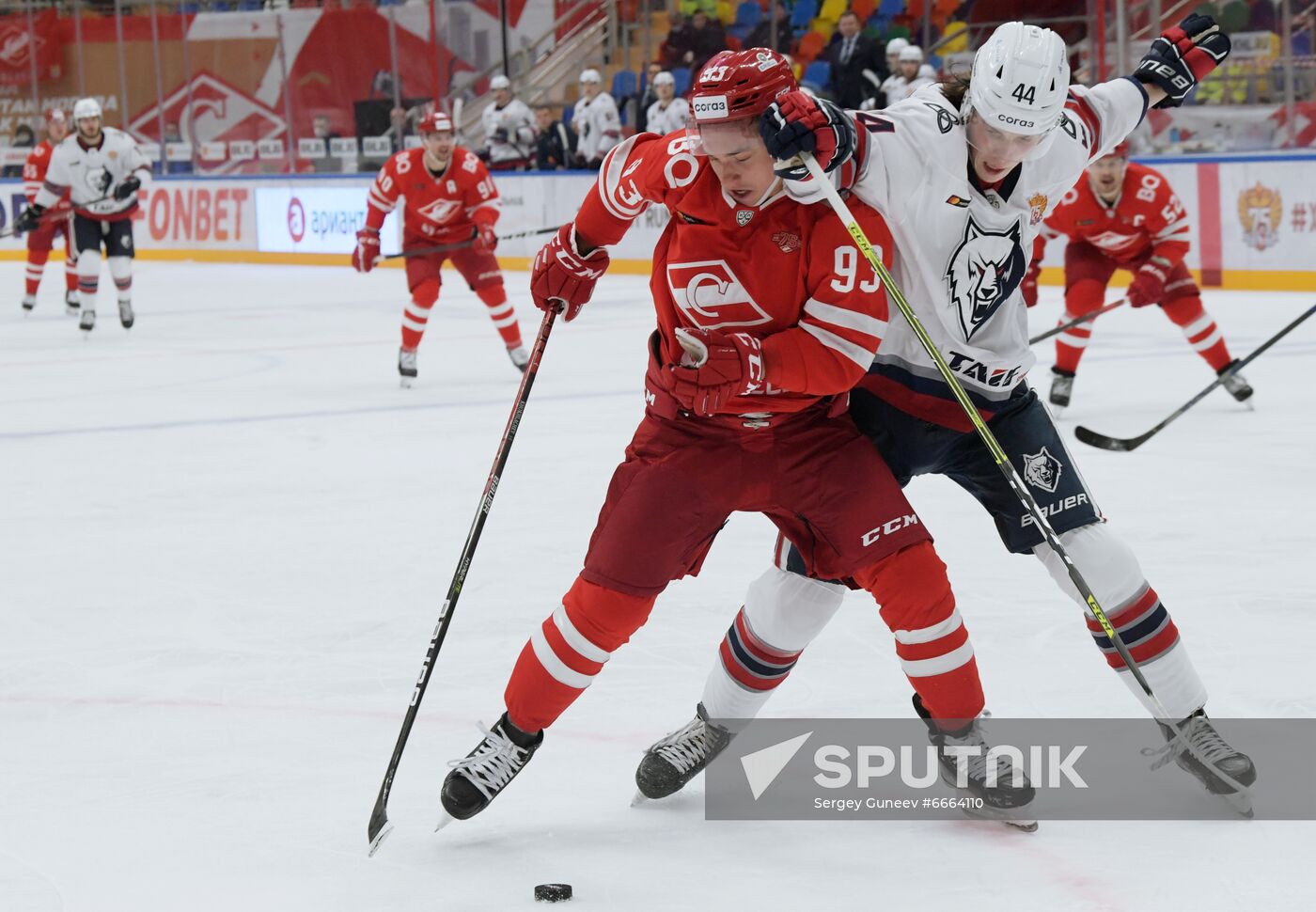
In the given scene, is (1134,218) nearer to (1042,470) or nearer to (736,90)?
(1042,470)

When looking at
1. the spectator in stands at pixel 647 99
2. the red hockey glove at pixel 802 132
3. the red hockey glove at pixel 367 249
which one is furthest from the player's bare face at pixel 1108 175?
the spectator in stands at pixel 647 99

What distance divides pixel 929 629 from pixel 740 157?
67cm

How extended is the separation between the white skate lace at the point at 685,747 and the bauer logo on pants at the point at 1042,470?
2.01 feet

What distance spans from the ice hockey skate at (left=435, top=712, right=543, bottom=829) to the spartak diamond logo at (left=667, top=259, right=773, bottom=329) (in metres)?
0.61

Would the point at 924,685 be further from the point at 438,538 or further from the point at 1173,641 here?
the point at 438,538

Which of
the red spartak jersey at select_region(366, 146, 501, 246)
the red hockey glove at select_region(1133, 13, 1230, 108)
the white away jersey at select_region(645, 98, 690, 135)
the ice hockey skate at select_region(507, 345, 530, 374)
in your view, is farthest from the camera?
the white away jersey at select_region(645, 98, 690, 135)

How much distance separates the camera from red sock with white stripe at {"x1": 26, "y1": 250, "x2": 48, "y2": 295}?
11.5m

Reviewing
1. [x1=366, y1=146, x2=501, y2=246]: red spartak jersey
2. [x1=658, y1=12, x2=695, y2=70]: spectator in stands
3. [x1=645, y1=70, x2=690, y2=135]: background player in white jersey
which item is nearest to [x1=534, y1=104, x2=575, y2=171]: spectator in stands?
[x1=658, y1=12, x2=695, y2=70]: spectator in stands

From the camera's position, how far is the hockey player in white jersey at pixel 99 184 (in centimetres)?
1020

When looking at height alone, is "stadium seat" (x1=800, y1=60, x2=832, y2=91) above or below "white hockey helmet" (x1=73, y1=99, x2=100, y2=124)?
above

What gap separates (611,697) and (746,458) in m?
0.80

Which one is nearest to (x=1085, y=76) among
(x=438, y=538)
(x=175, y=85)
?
(x=438, y=538)

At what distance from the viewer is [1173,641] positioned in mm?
2416

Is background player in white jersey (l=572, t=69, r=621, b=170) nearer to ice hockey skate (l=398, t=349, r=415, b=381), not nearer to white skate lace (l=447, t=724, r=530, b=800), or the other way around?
ice hockey skate (l=398, t=349, r=415, b=381)
